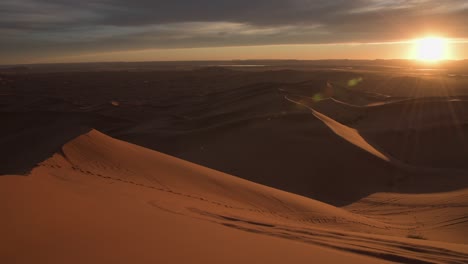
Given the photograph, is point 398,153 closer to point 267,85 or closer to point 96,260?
point 96,260

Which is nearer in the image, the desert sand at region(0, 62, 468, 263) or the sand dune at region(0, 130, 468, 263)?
the sand dune at region(0, 130, 468, 263)

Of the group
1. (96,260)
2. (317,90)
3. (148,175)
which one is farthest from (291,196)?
(317,90)

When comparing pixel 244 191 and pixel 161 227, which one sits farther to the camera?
pixel 244 191

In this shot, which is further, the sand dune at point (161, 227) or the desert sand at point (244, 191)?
the desert sand at point (244, 191)

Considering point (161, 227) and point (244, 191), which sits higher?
point (161, 227)
